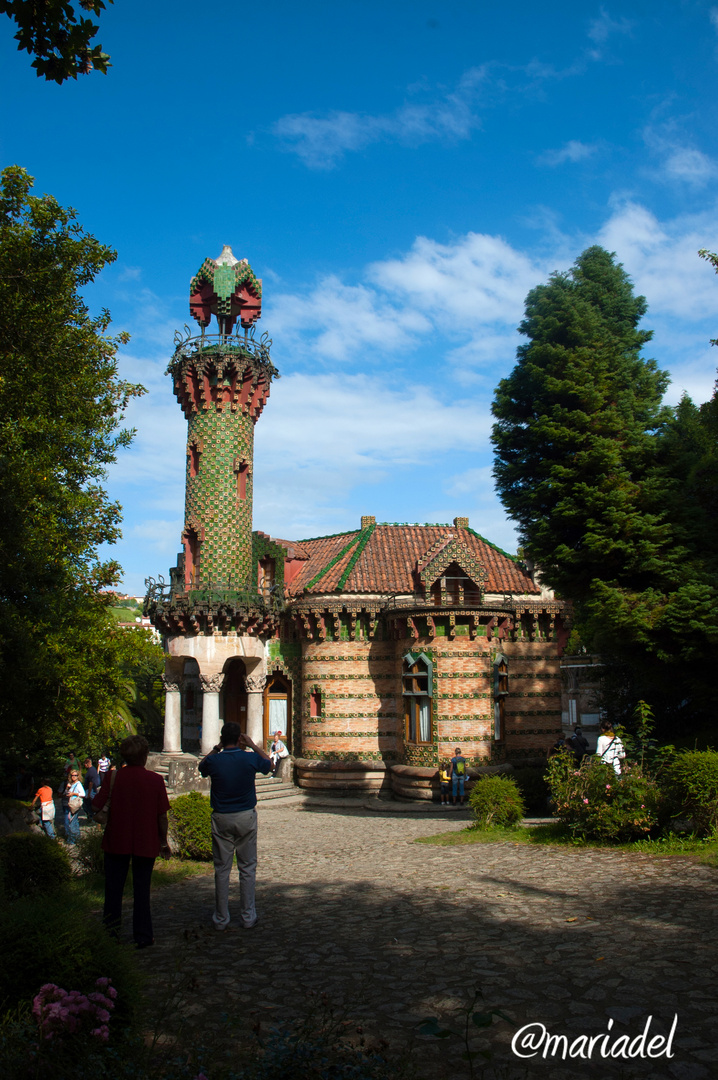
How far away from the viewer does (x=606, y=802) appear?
1159 centimetres

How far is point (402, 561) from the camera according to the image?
27531 millimetres

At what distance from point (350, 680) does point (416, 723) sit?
293 cm

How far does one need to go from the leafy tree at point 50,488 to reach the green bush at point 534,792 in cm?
947

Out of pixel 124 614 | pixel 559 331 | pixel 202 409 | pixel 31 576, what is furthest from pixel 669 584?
pixel 124 614

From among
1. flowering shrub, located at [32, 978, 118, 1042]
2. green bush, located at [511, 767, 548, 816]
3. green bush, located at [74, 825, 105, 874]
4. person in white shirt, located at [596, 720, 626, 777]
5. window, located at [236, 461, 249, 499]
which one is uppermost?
window, located at [236, 461, 249, 499]

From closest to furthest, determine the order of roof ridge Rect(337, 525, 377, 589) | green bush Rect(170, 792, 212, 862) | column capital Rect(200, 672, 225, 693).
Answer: green bush Rect(170, 792, 212, 862), column capital Rect(200, 672, 225, 693), roof ridge Rect(337, 525, 377, 589)

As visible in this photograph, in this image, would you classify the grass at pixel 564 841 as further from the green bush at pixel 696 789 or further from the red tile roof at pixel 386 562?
the red tile roof at pixel 386 562

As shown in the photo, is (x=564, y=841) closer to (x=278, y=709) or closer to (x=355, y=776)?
(x=355, y=776)

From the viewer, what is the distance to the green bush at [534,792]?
17391mm

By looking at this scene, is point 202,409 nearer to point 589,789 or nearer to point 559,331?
point 559,331

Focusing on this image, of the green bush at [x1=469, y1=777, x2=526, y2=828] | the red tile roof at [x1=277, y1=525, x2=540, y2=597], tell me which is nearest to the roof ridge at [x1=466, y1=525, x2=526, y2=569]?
the red tile roof at [x1=277, y1=525, x2=540, y2=597]

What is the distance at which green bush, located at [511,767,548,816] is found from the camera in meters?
17.4

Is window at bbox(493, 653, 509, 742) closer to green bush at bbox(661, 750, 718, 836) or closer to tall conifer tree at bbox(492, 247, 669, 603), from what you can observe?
tall conifer tree at bbox(492, 247, 669, 603)

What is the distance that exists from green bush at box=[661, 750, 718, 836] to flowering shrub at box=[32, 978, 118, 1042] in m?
9.04
